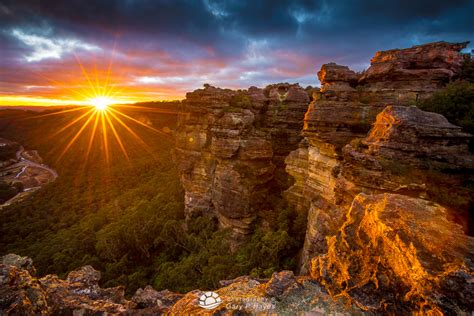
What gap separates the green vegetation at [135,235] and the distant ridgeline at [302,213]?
0.55 ft

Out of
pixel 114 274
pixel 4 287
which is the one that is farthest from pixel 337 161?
pixel 114 274

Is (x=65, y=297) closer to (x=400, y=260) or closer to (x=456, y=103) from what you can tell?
(x=400, y=260)

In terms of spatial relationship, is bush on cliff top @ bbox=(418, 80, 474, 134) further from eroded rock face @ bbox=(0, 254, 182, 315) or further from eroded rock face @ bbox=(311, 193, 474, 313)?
eroded rock face @ bbox=(0, 254, 182, 315)

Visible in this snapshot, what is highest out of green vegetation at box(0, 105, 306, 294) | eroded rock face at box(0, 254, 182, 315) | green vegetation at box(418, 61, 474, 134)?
green vegetation at box(418, 61, 474, 134)

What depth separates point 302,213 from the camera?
1830cm

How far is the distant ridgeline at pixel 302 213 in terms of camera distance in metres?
4.48

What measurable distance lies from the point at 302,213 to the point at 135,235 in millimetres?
18112

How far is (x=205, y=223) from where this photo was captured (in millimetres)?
24828

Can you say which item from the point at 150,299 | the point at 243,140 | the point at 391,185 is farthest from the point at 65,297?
the point at 243,140

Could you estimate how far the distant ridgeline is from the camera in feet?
14.7

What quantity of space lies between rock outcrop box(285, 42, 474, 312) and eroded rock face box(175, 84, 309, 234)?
6.23 m

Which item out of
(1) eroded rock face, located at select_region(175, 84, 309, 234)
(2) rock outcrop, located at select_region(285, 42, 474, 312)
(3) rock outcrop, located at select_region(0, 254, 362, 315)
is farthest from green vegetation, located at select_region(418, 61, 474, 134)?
(1) eroded rock face, located at select_region(175, 84, 309, 234)

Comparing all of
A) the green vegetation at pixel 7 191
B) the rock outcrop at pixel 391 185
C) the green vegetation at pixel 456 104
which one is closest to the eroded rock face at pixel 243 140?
the rock outcrop at pixel 391 185

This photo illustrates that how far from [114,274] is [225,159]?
1546cm
